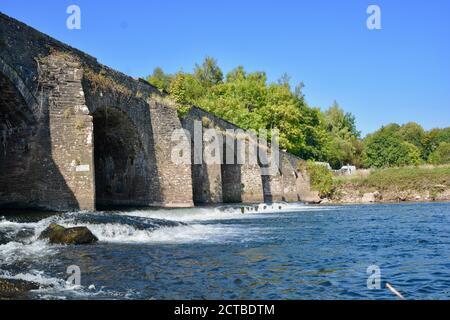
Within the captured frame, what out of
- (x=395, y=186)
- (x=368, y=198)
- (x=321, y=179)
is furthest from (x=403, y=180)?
(x=321, y=179)

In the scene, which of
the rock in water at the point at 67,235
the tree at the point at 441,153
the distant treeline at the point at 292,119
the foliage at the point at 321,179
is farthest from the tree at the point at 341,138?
the rock in water at the point at 67,235

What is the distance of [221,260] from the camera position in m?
10.3

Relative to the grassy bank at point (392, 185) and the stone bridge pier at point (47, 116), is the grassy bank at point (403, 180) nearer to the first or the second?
the grassy bank at point (392, 185)

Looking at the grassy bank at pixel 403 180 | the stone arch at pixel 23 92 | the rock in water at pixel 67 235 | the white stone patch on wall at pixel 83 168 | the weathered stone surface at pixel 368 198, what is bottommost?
the weathered stone surface at pixel 368 198

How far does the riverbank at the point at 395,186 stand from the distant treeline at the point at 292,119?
10.6 metres

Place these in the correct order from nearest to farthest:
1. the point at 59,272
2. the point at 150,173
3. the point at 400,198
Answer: the point at 59,272, the point at 150,173, the point at 400,198

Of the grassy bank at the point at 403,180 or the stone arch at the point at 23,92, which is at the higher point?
the stone arch at the point at 23,92

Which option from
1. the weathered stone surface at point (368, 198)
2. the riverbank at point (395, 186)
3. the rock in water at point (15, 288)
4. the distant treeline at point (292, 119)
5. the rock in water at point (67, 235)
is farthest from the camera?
the distant treeline at point (292, 119)

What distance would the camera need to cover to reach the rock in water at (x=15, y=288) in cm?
677

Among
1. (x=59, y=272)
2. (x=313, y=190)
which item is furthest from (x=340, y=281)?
(x=313, y=190)

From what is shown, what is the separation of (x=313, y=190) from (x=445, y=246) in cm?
3653

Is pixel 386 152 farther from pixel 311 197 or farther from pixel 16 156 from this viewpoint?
pixel 16 156

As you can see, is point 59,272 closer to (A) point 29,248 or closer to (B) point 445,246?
(A) point 29,248
